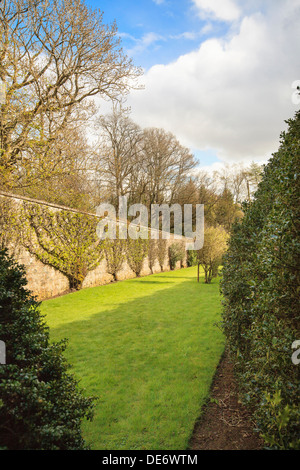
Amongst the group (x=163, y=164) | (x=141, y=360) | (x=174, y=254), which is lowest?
(x=141, y=360)

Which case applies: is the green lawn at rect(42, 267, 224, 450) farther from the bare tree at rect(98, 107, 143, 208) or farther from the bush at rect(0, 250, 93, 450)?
the bare tree at rect(98, 107, 143, 208)

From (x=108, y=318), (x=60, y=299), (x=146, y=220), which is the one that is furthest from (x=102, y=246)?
(x=146, y=220)

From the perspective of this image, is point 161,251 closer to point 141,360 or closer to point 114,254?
point 114,254

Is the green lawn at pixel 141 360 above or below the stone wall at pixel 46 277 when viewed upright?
below

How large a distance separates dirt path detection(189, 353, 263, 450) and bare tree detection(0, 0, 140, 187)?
24.9 feet

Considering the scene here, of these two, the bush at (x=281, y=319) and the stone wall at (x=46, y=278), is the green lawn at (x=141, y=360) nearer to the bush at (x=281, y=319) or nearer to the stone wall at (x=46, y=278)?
the stone wall at (x=46, y=278)

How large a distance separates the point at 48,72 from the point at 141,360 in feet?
34.6

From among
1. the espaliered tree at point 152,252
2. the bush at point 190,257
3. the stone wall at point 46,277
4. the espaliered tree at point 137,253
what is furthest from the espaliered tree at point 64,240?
the bush at point 190,257

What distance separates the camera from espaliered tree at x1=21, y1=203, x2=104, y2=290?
8656 mm

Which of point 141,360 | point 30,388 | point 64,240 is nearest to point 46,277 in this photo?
point 64,240

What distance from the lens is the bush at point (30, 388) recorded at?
61.6 inches

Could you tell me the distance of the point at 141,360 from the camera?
4426 millimetres

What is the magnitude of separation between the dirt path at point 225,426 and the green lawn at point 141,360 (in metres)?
0.11

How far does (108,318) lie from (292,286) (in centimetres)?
578
